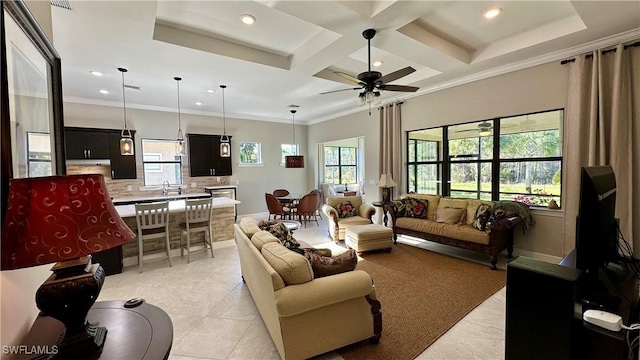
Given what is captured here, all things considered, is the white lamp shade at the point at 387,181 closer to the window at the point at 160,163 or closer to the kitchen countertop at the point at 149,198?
the kitchen countertop at the point at 149,198

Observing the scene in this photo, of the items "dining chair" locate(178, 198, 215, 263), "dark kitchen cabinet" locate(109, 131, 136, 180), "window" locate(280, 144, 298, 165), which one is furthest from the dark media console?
"window" locate(280, 144, 298, 165)

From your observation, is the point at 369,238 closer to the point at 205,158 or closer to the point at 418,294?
the point at 418,294

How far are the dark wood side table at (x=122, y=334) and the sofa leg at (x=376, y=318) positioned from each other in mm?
1493

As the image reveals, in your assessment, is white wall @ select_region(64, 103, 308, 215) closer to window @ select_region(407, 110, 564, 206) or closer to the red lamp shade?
window @ select_region(407, 110, 564, 206)

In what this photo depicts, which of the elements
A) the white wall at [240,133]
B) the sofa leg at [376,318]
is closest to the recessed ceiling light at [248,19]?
the sofa leg at [376,318]

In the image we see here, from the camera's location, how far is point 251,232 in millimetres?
2934

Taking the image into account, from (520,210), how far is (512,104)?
166 centimetres

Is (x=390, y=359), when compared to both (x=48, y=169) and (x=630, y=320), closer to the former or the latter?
(x=630, y=320)

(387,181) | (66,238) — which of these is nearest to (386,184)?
(387,181)

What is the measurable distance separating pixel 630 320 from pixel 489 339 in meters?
1.24

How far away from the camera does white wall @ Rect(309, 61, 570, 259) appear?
3.84m

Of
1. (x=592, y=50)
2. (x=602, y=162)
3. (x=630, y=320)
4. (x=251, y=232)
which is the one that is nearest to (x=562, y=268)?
(x=630, y=320)

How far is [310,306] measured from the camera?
6.25ft

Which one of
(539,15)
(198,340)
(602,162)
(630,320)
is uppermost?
(539,15)
